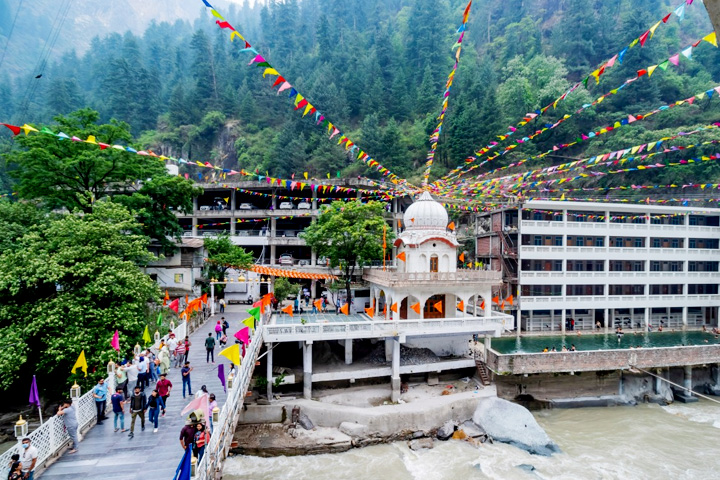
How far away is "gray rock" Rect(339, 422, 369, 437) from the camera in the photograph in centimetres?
1888

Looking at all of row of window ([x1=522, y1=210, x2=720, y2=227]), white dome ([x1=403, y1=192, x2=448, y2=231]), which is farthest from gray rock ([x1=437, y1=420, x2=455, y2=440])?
row of window ([x1=522, y1=210, x2=720, y2=227])

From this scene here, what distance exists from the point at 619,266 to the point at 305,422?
29.0m

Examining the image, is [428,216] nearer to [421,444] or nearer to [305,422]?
[421,444]

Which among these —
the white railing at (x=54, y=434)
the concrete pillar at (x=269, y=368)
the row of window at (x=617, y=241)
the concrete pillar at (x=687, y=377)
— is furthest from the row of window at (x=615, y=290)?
the white railing at (x=54, y=434)

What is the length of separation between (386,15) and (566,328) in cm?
7580

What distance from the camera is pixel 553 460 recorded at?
58.5 ft

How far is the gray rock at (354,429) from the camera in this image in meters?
18.9

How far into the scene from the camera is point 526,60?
62.6 meters

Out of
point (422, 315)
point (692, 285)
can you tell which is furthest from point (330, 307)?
point (692, 285)

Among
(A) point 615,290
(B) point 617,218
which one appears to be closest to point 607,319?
(A) point 615,290

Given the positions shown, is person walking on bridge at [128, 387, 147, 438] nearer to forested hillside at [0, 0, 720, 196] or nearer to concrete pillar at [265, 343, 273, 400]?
concrete pillar at [265, 343, 273, 400]

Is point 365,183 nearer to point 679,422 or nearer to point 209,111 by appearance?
point 679,422

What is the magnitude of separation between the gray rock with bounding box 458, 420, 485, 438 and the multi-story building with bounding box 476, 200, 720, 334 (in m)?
14.1

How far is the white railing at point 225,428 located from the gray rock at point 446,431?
950 cm
